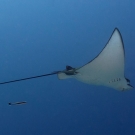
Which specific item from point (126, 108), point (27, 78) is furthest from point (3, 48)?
point (126, 108)

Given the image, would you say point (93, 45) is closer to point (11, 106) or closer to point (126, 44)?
point (126, 44)

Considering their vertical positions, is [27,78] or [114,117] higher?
[27,78]

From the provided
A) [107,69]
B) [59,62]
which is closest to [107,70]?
[107,69]

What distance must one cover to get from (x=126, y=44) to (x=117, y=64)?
0.14 metres

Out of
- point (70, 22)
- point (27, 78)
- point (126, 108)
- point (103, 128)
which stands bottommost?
point (103, 128)

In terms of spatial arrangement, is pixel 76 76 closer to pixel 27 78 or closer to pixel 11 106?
pixel 27 78

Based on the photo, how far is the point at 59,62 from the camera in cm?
144

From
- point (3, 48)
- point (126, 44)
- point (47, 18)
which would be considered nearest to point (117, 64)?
point (126, 44)

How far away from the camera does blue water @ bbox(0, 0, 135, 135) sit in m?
1.38

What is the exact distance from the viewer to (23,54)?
1418 mm

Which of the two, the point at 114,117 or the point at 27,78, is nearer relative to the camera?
the point at 27,78

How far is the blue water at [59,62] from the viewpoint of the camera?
1378mm

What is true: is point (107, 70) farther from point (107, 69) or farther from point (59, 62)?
point (59, 62)

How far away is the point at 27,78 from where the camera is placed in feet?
4.75
